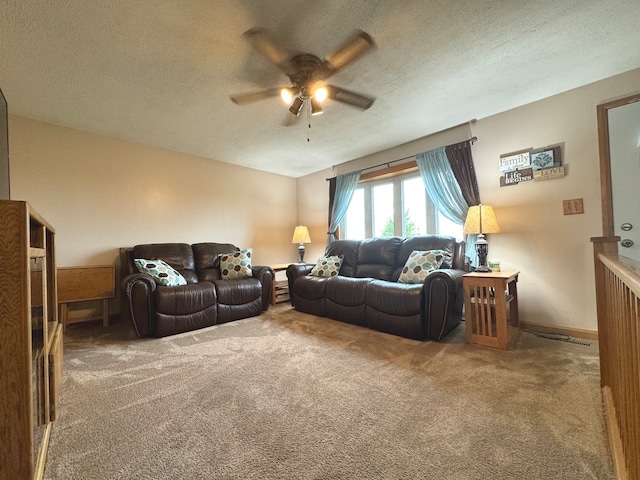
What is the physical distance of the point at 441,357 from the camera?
2119 mm

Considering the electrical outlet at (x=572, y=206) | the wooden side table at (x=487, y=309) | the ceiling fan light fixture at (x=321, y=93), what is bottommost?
the wooden side table at (x=487, y=309)

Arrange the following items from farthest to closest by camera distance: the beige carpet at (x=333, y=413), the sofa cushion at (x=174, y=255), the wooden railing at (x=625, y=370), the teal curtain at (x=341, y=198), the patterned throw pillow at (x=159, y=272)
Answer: the teal curtain at (x=341, y=198) < the sofa cushion at (x=174, y=255) < the patterned throw pillow at (x=159, y=272) < the beige carpet at (x=333, y=413) < the wooden railing at (x=625, y=370)

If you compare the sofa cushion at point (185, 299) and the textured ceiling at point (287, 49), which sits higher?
the textured ceiling at point (287, 49)

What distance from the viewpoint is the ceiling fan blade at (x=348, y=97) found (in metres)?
2.12

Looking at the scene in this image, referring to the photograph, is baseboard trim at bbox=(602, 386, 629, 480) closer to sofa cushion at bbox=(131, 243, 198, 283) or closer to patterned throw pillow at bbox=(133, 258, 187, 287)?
patterned throw pillow at bbox=(133, 258, 187, 287)

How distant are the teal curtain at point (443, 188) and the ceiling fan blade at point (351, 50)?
208cm

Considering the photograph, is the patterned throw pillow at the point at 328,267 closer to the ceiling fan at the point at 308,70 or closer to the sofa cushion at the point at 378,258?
the sofa cushion at the point at 378,258

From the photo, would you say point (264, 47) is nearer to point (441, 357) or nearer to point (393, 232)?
point (441, 357)

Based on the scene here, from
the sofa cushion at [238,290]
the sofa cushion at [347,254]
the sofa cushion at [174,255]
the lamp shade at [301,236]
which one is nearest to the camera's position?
the sofa cushion at [238,290]

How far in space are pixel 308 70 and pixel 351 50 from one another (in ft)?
1.49

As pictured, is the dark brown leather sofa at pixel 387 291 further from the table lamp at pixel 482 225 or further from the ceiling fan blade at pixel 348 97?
the ceiling fan blade at pixel 348 97

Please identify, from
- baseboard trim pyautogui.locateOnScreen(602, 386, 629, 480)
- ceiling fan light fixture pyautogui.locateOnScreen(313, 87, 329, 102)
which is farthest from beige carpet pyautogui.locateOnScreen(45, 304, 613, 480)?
ceiling fan light fixture pyautogui.locateOnScreen(313, 87, 329, 102)

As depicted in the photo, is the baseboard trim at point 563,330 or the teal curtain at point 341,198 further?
the teal curtain at point 341,198

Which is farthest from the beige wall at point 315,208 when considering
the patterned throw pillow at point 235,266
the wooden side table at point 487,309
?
the wooden side table at point 487,309
